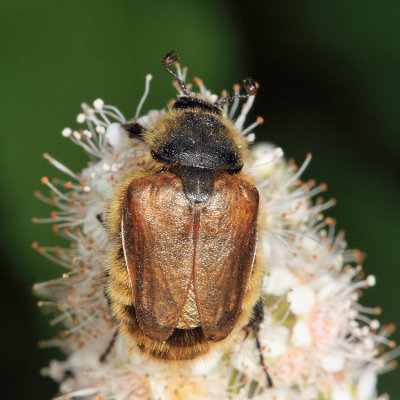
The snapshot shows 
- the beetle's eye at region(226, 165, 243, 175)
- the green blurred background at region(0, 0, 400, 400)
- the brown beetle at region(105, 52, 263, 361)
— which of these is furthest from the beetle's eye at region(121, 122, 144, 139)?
the green blurred background at region(0, 0, 400, 400)

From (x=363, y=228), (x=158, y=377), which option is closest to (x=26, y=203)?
(x=158, y=377)

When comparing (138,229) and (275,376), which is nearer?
(138,229)

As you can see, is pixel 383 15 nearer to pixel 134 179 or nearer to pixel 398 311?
pixel 398 311

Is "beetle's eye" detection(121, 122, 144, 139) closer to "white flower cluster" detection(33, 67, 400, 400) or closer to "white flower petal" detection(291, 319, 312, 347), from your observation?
"white flower cluster" detection(33, 67, 400, 400)

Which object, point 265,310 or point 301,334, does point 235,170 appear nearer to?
point 265,310

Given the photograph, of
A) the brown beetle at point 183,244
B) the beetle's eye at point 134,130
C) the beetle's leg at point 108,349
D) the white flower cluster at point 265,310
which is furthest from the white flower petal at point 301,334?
the beetle's eye at point 134,130

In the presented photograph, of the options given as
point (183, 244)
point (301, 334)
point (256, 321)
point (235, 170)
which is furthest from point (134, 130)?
point (301, 334)
